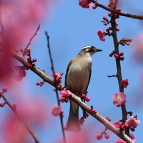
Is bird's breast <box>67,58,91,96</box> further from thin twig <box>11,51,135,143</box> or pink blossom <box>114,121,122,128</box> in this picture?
pink blossom <box>114,121,122,128</box>

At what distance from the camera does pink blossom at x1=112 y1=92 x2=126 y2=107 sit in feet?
12.6

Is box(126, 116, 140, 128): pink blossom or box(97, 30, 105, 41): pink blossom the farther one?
box(97, 30, 105, 41): pink blossom

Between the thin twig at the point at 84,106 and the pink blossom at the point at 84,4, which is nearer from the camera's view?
the thin twig at the point at 84,106

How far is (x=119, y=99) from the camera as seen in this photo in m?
3.88

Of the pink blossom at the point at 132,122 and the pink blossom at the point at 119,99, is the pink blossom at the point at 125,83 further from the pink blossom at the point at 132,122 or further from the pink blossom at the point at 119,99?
the pink blossom at the point at 132,122

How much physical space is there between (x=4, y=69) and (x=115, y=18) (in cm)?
217

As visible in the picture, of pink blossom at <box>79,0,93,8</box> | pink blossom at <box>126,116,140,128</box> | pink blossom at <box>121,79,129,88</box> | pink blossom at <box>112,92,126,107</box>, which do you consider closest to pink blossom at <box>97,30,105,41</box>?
pink blossom at <box>79,0,93,8</box>


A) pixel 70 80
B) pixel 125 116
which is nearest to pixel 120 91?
pixel 125 116

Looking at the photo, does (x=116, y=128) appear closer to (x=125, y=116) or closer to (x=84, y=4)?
(x=125, y=116)

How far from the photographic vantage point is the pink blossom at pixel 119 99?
152 inches

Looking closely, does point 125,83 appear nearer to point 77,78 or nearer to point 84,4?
point 84,4

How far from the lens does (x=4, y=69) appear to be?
2.41 m

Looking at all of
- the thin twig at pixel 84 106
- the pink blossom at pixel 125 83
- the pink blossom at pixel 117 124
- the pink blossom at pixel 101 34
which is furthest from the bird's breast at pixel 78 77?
the pink blossom at pixel 117 124

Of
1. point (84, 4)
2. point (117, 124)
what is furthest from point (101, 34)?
point (117, 124)
